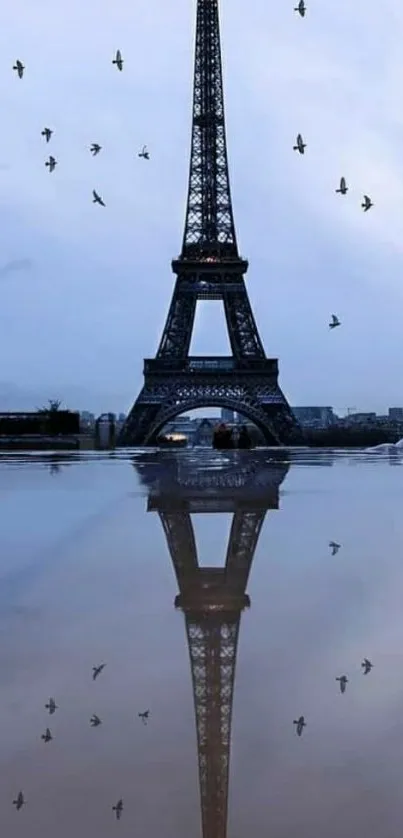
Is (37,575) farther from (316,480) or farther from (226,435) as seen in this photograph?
(226,435)

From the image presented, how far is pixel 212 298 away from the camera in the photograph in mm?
51125

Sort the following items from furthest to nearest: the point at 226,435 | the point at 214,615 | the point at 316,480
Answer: the point at 226,435, the point at 316,480, the point at 214,615

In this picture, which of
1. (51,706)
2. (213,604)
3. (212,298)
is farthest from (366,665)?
(212,298)

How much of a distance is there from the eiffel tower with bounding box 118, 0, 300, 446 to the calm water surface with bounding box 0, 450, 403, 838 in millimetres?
40745

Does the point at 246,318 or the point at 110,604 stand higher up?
the point at 246,318

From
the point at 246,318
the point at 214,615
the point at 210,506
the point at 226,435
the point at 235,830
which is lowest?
the point at 235,830

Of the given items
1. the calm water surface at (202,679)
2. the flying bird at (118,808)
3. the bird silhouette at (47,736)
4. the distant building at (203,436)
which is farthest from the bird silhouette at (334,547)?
the distant building at (203,436)

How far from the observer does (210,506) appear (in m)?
9.29

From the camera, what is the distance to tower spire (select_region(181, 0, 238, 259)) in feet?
162

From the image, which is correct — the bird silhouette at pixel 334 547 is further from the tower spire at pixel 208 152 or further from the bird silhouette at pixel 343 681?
the tower spire at pixel 208 152

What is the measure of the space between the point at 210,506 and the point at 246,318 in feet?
134

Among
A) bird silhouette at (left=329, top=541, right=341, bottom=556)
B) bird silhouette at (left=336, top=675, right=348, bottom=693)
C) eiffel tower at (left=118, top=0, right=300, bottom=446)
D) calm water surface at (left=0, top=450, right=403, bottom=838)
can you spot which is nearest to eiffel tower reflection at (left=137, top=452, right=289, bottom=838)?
calm water surface at (left=0, top=450, right=403, bottom=838)

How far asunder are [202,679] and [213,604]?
1353mm

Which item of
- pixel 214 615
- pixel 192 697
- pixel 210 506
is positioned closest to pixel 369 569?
pixel 214 615
